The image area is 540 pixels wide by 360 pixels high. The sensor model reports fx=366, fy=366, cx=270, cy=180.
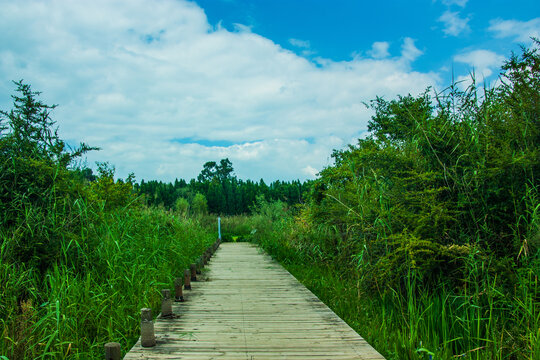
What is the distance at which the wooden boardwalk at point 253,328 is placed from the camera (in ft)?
10.4

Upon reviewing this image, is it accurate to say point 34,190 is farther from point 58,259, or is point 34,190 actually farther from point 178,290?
point 178,290

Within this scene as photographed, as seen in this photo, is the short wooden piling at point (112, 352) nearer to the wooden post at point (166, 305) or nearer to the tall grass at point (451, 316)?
the wooden post at point (166, 305)

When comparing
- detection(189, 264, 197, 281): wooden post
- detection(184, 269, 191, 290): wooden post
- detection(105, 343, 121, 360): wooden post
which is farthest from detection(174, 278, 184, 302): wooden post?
detection(105, 343, 121, 360): wooden post

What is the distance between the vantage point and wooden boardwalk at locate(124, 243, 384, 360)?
316 centimetres

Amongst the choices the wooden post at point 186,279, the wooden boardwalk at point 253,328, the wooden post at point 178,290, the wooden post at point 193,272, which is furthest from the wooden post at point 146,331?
the wooden post at point 193,272

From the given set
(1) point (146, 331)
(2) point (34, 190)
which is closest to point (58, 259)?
(2) point (34, 190)

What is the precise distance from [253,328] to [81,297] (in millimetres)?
1838

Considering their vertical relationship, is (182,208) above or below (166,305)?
above

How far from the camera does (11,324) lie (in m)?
3.71

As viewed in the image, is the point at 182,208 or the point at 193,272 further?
the point at 182,208

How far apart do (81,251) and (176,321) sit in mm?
1554

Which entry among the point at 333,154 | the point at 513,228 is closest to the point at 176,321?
the point at 513,228

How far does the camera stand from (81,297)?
3.85 metres

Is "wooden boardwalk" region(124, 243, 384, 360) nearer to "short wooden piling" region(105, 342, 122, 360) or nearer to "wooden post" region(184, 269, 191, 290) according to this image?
"wooden post" region(184, 269, 191, 290)
